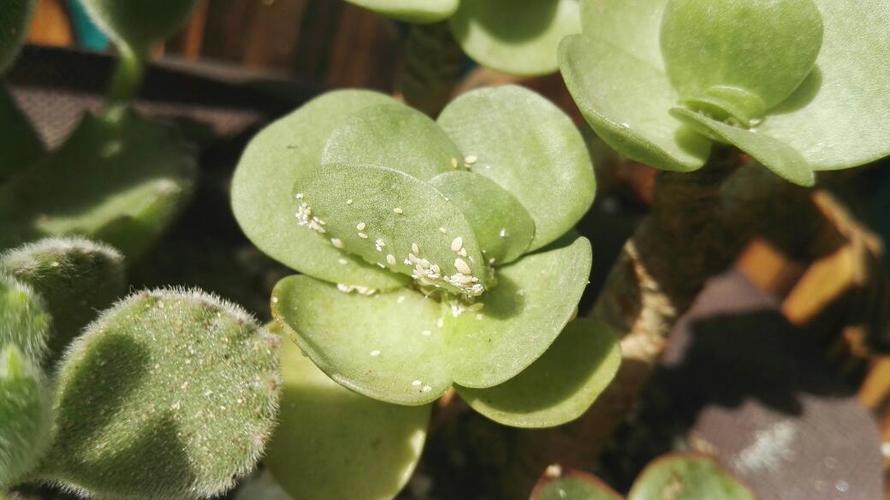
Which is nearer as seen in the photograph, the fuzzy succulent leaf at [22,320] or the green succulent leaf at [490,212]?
the fuzzy succulent leaf at [22,320]

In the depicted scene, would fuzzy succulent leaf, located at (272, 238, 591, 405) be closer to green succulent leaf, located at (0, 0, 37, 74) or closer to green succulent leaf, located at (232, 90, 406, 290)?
green succulent leaf, located at (232, 90, 406, 290)

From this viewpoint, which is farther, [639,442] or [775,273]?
[775,273]

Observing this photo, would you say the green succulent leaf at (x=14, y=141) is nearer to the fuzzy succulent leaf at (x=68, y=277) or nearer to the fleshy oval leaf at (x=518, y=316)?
the fuzzy succulent leaf at (x=68, y=277)

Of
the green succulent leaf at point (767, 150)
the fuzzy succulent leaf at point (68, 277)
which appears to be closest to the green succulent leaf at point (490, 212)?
the green succulent leaf at point (767, 150)

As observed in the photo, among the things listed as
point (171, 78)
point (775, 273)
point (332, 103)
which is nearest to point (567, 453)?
point (332, 103)

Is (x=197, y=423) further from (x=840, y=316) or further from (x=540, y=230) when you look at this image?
(x=840, y=316)

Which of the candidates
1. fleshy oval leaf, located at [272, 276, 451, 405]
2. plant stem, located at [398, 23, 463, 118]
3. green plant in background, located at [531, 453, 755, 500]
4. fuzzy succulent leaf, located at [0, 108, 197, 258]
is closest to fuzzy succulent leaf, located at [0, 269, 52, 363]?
fleshy oval leaf, located at [272, 276, 451, 405]

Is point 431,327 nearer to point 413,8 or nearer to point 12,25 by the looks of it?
point 413,8
